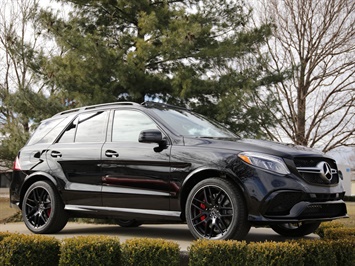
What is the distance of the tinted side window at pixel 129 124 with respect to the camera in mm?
7078

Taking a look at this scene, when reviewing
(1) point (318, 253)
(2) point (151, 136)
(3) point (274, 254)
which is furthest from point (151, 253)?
(1) point (318, 253)

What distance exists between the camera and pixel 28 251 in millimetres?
6234

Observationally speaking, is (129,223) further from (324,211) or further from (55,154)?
(324,211)

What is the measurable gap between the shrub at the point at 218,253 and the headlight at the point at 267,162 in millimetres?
900

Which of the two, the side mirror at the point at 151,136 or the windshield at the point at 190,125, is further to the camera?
the windshield at the point at 190,125

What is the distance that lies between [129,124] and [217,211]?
190cm

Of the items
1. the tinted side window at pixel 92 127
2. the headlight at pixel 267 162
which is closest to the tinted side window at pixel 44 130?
the tinted side window at pixel 92 127

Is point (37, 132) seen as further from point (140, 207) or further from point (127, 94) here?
point (127, 94)

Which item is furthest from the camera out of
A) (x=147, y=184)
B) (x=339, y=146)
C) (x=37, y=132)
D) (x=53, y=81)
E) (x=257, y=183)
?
(x=339, y=146)

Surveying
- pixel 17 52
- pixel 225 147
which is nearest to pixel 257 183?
pixel 225 147

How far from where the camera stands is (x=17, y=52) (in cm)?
1728

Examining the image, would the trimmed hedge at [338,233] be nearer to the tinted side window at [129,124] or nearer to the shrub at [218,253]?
the shrub at [218,253]

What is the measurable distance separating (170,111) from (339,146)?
20346 millimetres

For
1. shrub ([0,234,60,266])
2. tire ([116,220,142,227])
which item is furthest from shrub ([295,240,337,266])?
tire ([116,220,142,227])
